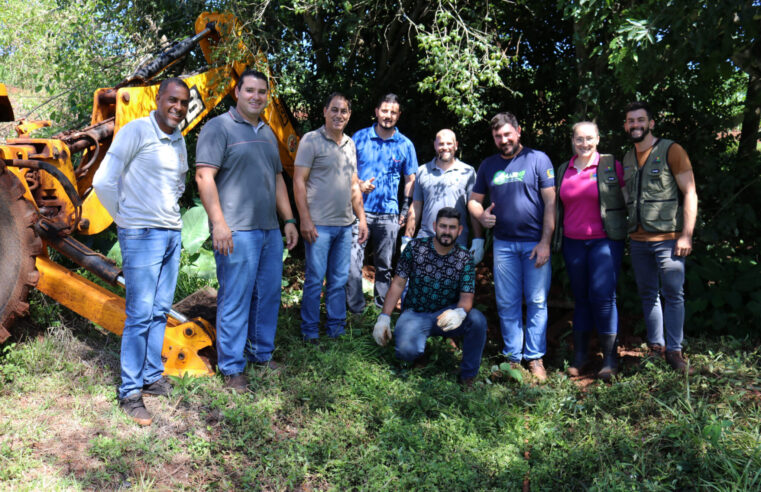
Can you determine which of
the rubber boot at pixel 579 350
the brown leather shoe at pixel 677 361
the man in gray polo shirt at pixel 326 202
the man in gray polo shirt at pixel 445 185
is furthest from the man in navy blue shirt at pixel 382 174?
the brown leather shoe at pixel 677 361

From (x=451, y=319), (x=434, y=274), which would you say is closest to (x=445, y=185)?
(x=434, y=274)

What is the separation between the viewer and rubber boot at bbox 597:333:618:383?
15.4 feet

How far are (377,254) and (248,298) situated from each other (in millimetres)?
1640

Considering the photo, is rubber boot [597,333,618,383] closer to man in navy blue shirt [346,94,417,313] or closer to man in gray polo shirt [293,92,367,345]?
man in navy blue shirt [346,94,417,313]

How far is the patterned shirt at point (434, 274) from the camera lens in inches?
182

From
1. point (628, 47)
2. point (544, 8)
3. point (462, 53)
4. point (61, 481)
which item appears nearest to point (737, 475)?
point (628, 47)

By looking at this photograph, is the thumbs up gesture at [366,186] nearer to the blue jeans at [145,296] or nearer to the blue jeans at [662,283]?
the blue jeans at [145,296]

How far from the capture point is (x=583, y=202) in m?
4.59

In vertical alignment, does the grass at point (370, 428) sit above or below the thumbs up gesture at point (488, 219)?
below

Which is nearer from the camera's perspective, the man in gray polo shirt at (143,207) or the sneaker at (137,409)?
the man in gray polo shirt at (143,207)

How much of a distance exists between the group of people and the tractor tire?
90 centimetres

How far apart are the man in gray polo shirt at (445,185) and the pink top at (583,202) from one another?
2.46ft

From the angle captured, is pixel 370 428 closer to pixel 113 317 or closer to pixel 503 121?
pixel 113 317

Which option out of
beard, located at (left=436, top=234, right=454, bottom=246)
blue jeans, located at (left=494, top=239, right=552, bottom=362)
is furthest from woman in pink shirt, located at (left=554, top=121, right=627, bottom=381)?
beard, located at (left=436, top=234, right=454, bottom=246)
